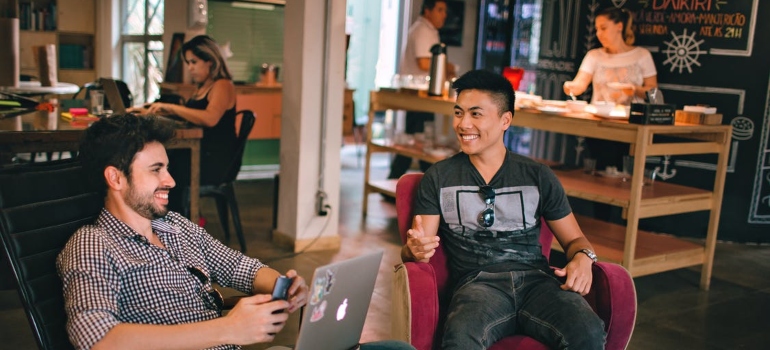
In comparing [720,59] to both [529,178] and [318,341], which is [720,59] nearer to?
[529,178]

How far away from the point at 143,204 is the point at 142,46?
24.0 feet

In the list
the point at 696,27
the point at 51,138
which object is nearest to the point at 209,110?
the point at 51,138

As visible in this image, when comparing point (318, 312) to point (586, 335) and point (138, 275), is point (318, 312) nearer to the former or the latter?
point (138, 275)

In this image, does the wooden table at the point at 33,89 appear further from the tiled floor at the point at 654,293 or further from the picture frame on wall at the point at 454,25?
the picture frame on wall at the point at 454,25

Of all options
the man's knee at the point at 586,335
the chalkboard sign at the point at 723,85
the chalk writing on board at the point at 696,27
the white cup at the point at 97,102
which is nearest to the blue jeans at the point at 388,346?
the man's knee at the point at 586,335

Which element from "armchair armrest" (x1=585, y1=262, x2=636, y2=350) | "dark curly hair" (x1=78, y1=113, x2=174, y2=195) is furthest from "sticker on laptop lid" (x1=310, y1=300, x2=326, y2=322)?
"armchair armrest" (x1=585, y1=262, x2=636, y2=350)

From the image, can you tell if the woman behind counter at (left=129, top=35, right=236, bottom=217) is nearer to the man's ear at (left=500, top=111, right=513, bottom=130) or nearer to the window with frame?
the man's ear at (left=500, top=111, right=513, bottom=130)

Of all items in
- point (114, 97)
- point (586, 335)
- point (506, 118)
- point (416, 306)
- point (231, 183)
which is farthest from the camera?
point (231, 183)

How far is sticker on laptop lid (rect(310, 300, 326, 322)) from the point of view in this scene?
1.85 m

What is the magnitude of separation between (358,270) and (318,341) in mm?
195

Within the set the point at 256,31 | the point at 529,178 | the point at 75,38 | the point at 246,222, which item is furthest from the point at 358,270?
the point at 75,38

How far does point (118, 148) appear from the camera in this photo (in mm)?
2100

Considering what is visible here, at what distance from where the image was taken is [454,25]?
9.25m

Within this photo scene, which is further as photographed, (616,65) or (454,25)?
(454,25)
